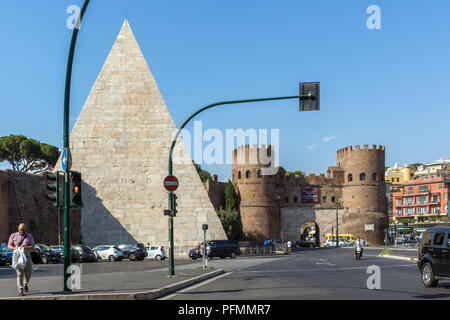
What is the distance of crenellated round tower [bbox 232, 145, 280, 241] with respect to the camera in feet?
273

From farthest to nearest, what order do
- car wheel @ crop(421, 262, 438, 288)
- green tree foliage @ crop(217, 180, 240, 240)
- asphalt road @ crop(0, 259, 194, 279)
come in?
1. green tree foliage @ crop(217, 180, 240, 240)
2. asphalt road @ crop(0, 259, 194, 279)
3. car wheel @ crop(421, 262, 438, 288)

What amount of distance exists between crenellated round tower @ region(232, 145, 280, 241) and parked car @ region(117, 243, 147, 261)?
46754mm

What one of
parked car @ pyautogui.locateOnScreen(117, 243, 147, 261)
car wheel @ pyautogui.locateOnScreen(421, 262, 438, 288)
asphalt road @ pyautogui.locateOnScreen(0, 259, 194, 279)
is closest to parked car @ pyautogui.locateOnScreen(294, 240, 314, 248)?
parked car @ pyautogui.locateOnScreen(117, 243, 147, 261)

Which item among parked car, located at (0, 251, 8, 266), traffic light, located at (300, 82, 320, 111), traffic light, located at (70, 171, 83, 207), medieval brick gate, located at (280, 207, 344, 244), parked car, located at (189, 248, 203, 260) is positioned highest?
traffic light, located at (300, 82, 320, 111)

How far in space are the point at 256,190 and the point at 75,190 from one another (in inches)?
2834

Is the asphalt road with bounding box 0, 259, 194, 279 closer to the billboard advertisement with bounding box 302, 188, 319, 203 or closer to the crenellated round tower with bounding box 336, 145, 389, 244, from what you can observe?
the crenellated round tower with bounding box 336, 145, 389, 244

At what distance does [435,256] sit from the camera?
1369 cm

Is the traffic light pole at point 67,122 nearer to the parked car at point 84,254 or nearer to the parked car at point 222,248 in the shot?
the parked car at point 84,254

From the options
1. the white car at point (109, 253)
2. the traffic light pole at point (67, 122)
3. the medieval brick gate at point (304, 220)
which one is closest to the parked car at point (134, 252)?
the white car at point (109, 253)

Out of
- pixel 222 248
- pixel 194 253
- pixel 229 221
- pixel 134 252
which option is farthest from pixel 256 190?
pixel 134 252

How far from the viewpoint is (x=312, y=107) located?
1661 cm

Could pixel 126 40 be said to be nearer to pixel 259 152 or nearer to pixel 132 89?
pixel 132 89

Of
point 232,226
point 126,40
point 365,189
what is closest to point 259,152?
point 232,226
